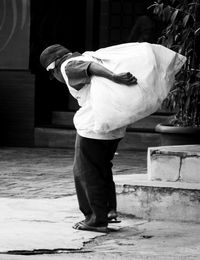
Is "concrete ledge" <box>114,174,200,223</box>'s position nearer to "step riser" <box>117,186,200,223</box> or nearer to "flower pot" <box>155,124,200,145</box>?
"step riser" <box>117,186,200,223</box>

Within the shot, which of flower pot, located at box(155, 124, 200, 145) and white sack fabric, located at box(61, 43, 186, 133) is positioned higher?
white sack fabric, located at box(61, 43, 186, 133)

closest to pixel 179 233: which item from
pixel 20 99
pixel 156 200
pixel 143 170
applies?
pixel 156 200

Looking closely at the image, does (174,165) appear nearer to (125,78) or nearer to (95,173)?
(95,173)

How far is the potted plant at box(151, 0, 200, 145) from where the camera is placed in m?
9.85

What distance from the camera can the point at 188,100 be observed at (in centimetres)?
1014

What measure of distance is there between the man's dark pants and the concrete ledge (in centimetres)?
73

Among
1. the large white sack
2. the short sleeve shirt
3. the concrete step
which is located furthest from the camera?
the concrete step

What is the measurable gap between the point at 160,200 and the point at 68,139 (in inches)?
263

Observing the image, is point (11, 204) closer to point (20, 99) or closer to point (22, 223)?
point (22, 223)

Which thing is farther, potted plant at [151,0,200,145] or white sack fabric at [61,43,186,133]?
potted plant at [151,0,200,145]

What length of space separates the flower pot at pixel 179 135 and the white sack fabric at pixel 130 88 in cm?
269

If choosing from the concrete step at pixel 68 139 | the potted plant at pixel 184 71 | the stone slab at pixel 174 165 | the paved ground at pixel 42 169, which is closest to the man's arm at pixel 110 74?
the stone slab at pixel 174 165

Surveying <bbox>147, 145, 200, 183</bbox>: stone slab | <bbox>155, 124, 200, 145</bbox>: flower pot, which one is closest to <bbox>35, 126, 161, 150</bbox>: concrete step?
<bbox>155, 124, 200, 145</bbox>: flower pot

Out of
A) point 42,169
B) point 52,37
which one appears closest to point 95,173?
point 42,169
